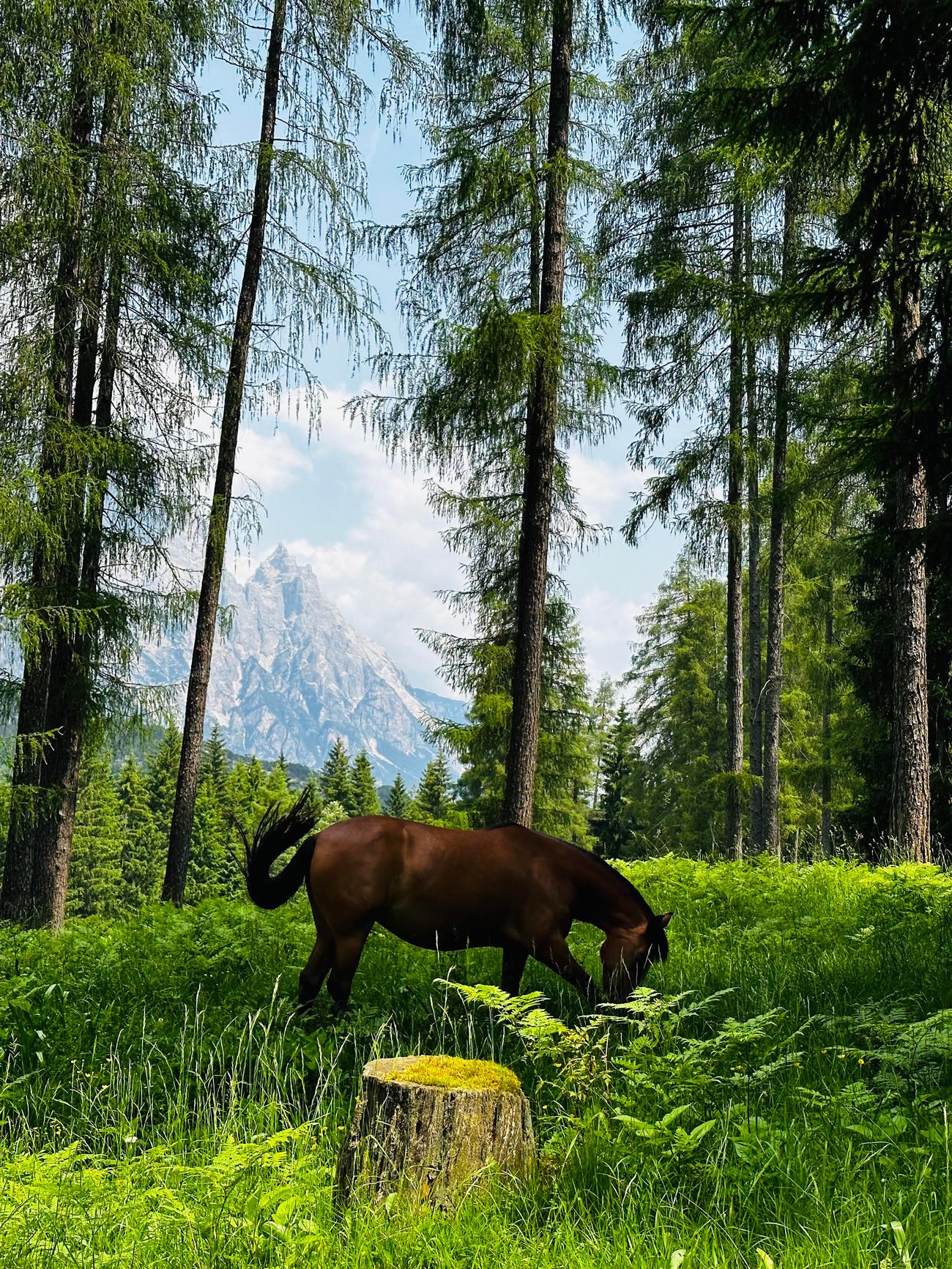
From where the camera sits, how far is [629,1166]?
3.20 meters

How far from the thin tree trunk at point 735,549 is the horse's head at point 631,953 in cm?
1170

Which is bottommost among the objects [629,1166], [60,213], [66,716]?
[629,1166]

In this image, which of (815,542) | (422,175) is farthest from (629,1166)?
(815,542)

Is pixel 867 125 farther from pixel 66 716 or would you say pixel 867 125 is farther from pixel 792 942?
pixel 66 716

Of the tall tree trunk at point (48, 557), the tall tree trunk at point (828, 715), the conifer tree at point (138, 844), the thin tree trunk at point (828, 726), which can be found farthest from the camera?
the conifer tree at point (138, 844)

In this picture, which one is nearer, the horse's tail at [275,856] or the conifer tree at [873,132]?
the conifer tree at [873,132]

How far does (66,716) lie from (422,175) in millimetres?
8516

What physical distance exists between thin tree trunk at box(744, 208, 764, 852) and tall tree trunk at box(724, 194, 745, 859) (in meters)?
0.16

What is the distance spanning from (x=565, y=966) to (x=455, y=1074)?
218cm

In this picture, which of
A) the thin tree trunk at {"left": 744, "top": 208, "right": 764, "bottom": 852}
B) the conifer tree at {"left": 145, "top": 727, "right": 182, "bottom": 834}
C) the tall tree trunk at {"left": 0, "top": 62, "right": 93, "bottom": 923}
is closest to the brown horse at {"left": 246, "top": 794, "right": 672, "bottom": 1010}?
the tall tree trunk at {"left": 0, "top": 62, "right": 93, "bottom": 923}

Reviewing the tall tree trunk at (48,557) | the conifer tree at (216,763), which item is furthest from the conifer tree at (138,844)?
the tall tree trunk at (48,557)

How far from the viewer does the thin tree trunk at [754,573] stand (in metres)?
16.8

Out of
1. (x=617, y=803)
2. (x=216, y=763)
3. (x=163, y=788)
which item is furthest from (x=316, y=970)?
(x=163, y=788)

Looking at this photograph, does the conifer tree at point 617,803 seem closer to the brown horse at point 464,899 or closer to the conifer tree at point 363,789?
the conifer tree at point 363,789
